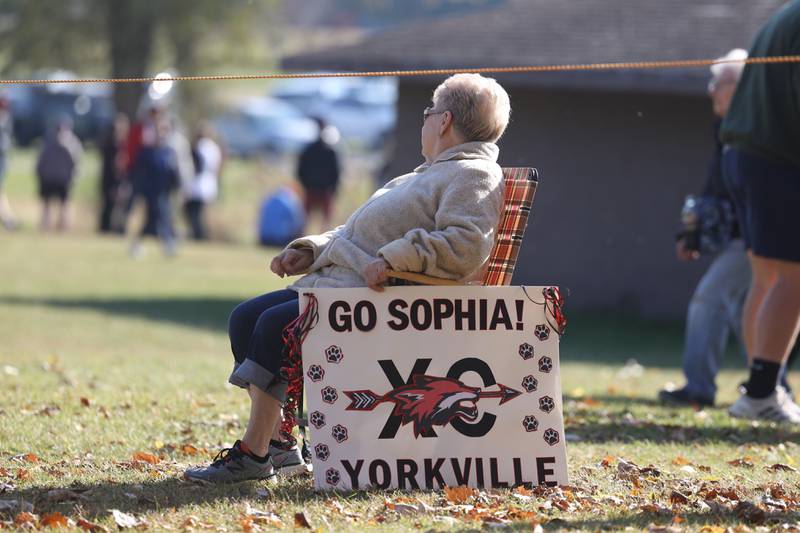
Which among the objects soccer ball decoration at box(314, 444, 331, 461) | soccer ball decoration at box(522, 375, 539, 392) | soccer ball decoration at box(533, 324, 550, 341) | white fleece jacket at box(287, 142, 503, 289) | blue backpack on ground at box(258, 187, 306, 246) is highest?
white fleece jacket at box(287, 142, 503, 289)

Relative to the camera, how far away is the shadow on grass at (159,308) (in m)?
15.2

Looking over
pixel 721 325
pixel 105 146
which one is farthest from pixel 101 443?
pixel 105 146

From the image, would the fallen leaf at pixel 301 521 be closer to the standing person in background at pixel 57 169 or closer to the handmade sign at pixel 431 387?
the handmade sign at pixel 431 387

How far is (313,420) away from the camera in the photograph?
17.6 feet

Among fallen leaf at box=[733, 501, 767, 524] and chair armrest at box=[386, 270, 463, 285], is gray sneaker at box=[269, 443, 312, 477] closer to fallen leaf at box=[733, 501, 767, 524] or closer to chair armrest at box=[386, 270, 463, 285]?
chair armrest at box=[386, 270, 463, 285]

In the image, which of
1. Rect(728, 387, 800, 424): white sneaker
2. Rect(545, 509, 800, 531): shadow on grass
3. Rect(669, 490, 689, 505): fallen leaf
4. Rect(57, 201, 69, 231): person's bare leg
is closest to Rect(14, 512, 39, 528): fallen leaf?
Rect(545, 509, 800, 531): shadow on grass

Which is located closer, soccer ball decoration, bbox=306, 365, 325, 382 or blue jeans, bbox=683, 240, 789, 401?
soccer ball decoration, bbox=306, 365, 325, 382

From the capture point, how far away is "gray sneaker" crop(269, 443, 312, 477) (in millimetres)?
5758

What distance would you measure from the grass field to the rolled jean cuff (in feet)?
1.27

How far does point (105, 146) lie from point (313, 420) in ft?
72.4

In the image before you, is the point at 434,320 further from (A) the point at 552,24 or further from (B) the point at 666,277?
(A) the point at 552,24

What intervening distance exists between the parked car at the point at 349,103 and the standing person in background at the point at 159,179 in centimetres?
2347

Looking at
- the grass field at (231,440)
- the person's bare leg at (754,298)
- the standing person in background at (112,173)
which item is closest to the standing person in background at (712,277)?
the grass field at (231,440)

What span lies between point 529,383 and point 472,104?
111cm
